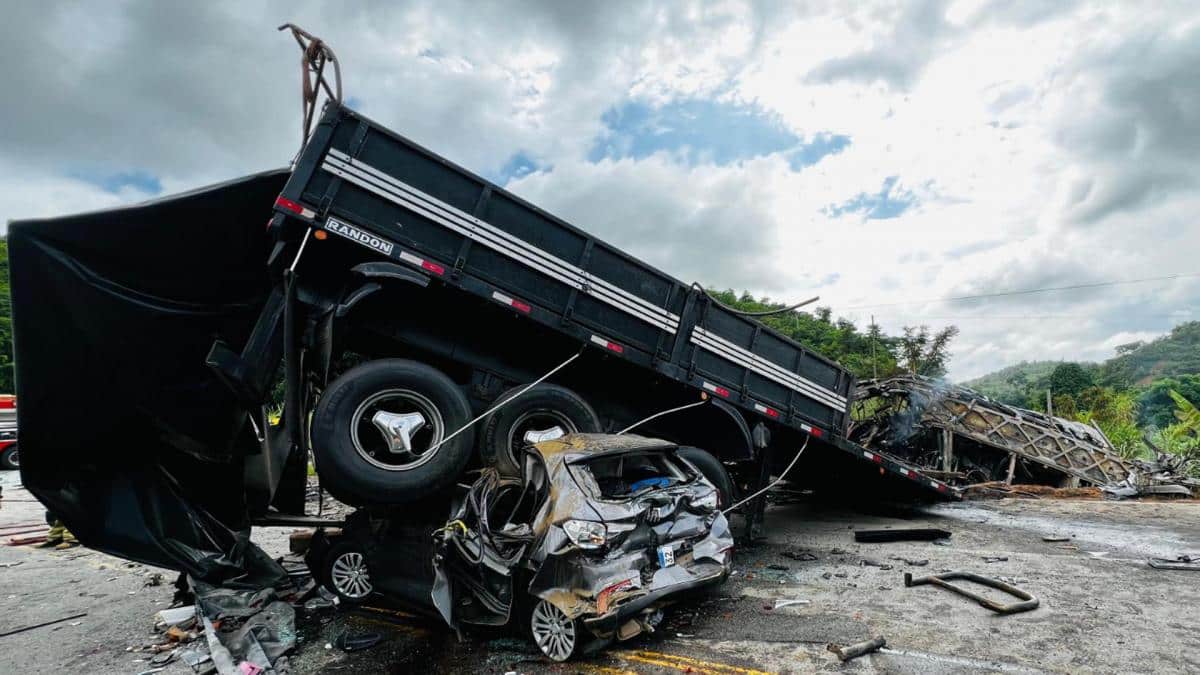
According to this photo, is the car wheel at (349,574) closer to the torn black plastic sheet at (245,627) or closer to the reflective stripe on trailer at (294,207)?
the torn black plastic sheet at (245,627)

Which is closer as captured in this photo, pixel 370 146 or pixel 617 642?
pixel 617 642

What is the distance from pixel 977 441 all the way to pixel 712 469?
289 inches

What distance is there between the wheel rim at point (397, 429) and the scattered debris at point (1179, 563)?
6.52 metres

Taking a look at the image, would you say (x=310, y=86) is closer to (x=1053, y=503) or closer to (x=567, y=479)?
(x=567, y=479)

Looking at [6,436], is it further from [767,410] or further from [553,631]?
[767,410]

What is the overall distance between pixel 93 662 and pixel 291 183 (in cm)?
360

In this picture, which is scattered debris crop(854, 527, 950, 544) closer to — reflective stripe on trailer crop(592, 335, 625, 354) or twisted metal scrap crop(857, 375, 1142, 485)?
twisted metal scrap crop(857, 375, 1142, 485)

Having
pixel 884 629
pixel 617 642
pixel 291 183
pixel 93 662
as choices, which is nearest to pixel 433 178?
pixel 291 183

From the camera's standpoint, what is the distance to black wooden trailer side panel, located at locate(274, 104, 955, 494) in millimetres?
4641

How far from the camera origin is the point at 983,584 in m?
4.86

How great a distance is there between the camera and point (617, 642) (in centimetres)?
392

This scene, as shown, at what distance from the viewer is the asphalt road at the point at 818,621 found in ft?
11.7

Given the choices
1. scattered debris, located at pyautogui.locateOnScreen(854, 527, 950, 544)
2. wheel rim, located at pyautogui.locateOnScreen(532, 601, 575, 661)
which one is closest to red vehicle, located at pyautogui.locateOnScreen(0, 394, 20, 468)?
wheel rim, located at pyautogui.locateOnScreen(532, 601, 575, 661)

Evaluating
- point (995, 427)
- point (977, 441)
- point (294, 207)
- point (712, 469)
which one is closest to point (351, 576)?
point (294, 207)
